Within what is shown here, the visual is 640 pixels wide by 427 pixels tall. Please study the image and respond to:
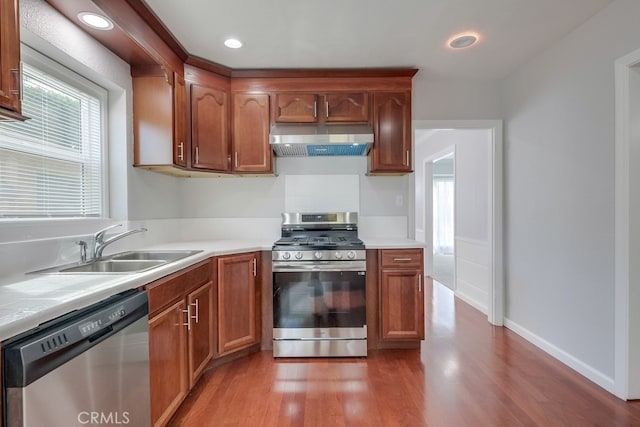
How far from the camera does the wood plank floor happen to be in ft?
5.57

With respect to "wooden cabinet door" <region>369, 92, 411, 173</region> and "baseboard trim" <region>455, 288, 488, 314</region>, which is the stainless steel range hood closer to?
"wooden cabinet door" <region>369, 92, 411, 173</region>

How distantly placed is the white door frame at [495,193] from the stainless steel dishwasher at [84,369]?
2854 mm

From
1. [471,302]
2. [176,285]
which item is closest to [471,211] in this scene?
[471,302]

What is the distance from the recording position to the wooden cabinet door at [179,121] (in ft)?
7.50

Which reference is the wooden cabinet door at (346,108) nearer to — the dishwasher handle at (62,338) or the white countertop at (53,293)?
the white countertop at (53,293)

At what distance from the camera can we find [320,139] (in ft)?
8.24

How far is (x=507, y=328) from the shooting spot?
2.96 metres

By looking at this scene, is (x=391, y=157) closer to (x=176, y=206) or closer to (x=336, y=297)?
(x=336, y=297)

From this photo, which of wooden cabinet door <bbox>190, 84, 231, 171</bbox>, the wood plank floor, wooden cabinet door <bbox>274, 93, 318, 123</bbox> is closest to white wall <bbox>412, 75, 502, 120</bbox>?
wooden cabinet door <bbox>274, 93, 318, 123</bbox>

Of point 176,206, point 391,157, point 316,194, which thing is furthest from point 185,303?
point 391,157

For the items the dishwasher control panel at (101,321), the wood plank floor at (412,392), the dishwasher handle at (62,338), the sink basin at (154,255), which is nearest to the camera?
the dishwasher handle at (62,338)

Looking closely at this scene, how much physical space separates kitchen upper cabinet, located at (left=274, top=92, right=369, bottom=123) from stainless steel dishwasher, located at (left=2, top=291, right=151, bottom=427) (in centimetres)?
193

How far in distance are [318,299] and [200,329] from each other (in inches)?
35.5
